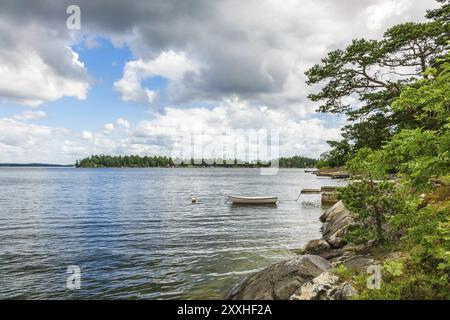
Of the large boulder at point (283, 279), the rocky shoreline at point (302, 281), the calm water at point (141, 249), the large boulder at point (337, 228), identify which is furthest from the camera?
the large boulder at point (337, 228)

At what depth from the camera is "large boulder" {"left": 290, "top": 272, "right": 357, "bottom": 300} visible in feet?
29.1

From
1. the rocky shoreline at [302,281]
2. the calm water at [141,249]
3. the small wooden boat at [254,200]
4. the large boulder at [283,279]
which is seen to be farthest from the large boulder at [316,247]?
the small wooden boat at [254,200]

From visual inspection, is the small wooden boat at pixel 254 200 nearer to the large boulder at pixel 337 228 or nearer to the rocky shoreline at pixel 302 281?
the large boulder at pixel 337 228

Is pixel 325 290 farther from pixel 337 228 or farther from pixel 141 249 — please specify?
pixel 141 249

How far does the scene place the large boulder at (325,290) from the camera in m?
8.88

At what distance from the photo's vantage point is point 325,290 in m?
9.13

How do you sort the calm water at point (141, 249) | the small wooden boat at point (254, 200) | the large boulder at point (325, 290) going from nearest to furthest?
the large boulder at point (325, 290) → the calm water at point (141, 249) → the small wooden boat at point (254, 200)

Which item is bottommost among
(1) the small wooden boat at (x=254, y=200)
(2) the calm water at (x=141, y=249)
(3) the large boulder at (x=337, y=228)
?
(2) the calm water at (x=141, y=249)

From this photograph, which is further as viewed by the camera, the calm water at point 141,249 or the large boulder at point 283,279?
the calm water at point 141,249

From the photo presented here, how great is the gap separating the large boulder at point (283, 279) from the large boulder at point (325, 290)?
2.03ft

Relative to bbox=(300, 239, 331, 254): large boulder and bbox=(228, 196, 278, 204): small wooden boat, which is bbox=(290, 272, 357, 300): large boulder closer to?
bbox=(300, 239, 331, 254): large boulder

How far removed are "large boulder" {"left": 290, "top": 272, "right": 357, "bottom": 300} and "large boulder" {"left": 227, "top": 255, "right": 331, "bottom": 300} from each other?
62cm

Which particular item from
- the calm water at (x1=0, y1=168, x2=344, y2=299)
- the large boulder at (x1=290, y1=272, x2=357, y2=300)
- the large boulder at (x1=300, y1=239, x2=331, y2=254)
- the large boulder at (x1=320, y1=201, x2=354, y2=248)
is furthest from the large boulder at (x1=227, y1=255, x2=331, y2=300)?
the large boulder at (x1=300, y1=239, x2=331, y2=254)
